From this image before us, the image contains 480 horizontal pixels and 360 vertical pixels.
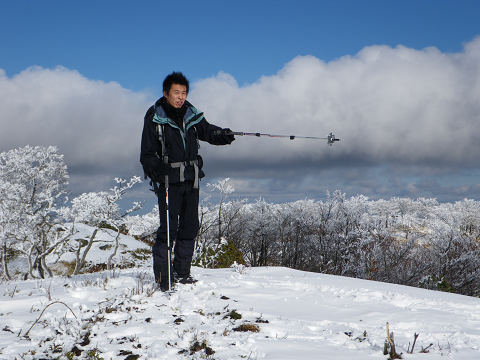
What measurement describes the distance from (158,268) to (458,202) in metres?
38.3

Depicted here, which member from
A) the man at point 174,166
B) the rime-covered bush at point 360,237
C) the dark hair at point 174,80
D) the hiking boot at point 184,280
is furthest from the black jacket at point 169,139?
the rime-covered bush at point 360,237

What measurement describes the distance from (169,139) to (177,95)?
0.60 metres

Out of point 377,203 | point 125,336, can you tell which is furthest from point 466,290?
point 125,336

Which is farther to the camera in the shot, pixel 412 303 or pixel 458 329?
pixel 412 303

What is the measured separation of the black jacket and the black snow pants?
193 mm

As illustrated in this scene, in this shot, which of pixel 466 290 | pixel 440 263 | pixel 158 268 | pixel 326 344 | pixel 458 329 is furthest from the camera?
pixel 440 263

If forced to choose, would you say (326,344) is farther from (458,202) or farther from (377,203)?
(458,202)

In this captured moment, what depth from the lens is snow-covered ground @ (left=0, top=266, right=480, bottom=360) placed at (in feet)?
9.46

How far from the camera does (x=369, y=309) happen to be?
4.22 metres

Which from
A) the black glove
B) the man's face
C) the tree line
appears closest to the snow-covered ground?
the black glove

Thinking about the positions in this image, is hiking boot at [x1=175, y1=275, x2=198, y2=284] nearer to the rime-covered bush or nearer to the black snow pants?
the black snow pants

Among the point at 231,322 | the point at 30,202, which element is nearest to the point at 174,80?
the point at 231,322

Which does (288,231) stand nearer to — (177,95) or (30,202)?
(30,202)

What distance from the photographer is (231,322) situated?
139 inches
